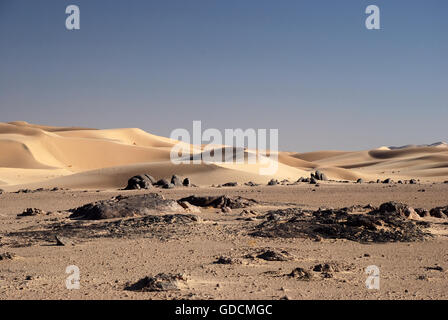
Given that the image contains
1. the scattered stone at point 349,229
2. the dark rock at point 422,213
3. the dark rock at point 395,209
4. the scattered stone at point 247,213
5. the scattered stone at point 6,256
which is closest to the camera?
the scattered stone at point 6,256

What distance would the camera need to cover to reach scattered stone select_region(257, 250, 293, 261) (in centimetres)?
933

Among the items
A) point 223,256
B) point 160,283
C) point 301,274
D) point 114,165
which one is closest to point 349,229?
point 223,256

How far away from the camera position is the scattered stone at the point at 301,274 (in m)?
7.82

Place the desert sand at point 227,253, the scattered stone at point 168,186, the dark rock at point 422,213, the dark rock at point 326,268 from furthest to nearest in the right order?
the scattered stone at point 168,186
the dark rock at point 422,213
the dark rock at point 326,268
the desert sand at point 227,253

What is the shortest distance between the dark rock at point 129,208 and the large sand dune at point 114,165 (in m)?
18.2

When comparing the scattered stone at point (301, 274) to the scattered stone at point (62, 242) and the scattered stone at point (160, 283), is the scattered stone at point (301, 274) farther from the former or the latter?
the scattered stone at point (62, 242)

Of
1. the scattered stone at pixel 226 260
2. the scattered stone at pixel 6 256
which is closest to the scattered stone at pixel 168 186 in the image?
the scattered stone at pixel 6 256

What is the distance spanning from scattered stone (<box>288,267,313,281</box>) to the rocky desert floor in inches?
0.6

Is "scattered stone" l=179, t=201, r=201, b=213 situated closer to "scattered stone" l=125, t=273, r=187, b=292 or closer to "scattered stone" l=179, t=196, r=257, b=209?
"scattered stone" l=179, t=196, r=257, b=209

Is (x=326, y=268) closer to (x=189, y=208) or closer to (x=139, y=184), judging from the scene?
(x=189, y=208)

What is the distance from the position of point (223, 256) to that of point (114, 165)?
2271 inches

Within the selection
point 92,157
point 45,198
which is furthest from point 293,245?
point 92,157
